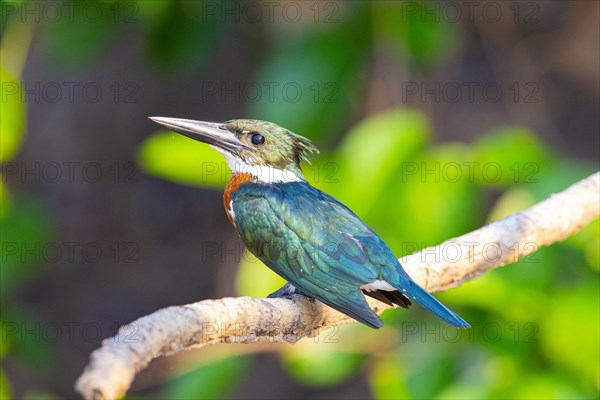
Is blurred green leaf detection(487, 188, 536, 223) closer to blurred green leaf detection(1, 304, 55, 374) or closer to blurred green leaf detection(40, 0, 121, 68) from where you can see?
blurred green leaf detection(40, 0, 121, 68)

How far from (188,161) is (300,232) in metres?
0.78

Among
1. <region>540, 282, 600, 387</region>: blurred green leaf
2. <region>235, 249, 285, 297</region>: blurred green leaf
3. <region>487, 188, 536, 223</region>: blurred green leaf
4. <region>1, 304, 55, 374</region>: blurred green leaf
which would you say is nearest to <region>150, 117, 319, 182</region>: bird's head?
<region>235, 249, 285, 297</region>: blurred green leaf

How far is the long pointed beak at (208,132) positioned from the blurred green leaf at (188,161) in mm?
190

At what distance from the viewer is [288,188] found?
289 centimetres

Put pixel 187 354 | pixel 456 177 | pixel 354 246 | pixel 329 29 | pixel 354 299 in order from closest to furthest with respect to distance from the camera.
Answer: pixel 354 299 → pixel 354 246 → pixel 456 177 → pixel 187 354 → pixel 329 29

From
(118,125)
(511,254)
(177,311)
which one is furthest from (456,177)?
(118,125)

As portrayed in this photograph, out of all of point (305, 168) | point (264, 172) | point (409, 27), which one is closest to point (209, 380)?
point (264, 172)

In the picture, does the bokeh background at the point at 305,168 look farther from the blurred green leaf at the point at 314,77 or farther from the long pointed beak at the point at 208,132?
the long pointed beak at the point at 208,132

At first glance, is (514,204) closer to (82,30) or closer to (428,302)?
(428,302)

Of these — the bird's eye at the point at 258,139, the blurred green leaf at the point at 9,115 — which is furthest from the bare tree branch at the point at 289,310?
the blurred green leaf at the point at 9,115

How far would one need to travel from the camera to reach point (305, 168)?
11.5 ft

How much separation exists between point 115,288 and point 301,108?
2.70 m

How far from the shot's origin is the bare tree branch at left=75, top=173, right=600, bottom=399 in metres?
1.40

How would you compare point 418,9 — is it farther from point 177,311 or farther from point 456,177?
point 177,311
